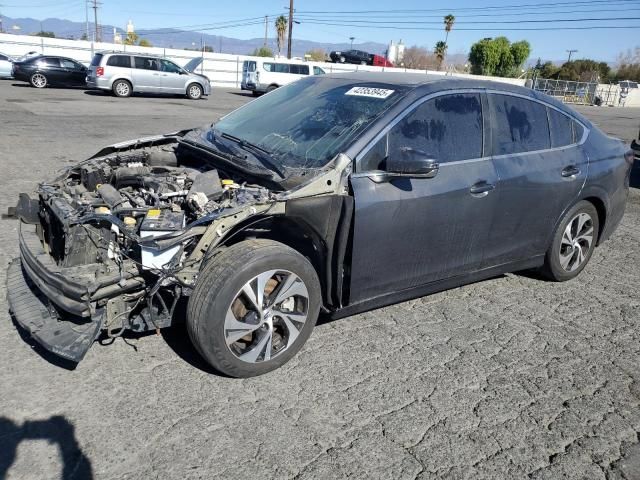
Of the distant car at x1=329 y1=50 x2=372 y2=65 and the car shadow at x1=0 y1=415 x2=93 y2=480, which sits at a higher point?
the distant car at x1=329 y1=50 x2=372 y2=65

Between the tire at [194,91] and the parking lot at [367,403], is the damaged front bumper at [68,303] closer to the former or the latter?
the parking lot at [367,403]

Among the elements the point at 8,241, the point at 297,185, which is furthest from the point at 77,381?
the point at 8,241

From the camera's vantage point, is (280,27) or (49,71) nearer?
(49,71)

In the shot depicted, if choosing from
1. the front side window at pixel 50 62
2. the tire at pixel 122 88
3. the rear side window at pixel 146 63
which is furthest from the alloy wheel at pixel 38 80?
the rear side window at pixel 146 63

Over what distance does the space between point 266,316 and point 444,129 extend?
1.81m

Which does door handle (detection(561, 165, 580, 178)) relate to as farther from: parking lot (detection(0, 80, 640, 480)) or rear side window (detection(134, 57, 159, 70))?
rear side window (detection(134, 57, 159, 70))

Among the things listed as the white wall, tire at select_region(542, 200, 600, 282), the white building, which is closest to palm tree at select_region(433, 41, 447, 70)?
the white building

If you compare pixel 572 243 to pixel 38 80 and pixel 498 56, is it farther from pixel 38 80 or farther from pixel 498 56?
pixel 498 56

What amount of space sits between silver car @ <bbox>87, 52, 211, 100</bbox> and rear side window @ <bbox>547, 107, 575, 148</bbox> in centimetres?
2080

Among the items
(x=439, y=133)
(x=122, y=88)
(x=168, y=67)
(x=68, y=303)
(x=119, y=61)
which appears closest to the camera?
(x=68, y=303)

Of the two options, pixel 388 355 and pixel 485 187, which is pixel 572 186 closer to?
pixel 485 187

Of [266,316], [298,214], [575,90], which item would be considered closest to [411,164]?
[298,214]

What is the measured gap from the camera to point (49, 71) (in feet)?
76.3

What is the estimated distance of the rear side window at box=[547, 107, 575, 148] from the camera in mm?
4570
